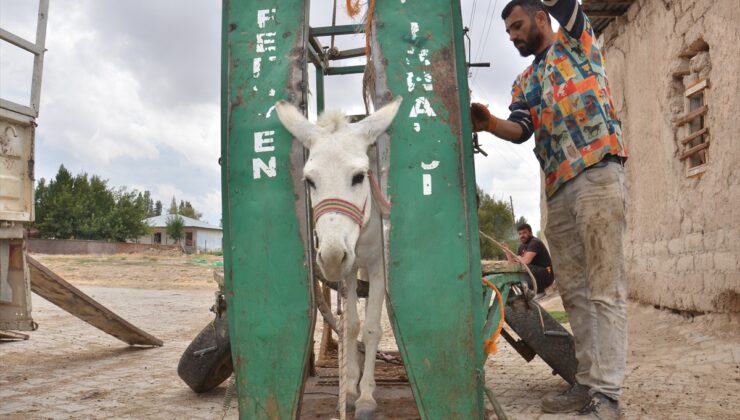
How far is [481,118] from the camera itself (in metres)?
3.50

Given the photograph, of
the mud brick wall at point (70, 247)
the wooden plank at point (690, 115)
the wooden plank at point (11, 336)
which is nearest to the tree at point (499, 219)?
the mud brick wall at point (70, 247)

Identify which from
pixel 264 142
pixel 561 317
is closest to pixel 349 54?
pixel 264 142

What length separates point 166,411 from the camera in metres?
4.00

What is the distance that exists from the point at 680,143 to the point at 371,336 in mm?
5915

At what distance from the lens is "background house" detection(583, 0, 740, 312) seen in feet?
21.1

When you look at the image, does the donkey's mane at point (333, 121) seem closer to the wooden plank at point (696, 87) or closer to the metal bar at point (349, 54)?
the metal bar at point (349, 54)

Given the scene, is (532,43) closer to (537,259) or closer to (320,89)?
(320,89)

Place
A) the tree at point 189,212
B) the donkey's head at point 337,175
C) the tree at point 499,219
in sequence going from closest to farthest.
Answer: the donkey's head at point 337,175, the tree at point 499,219, the tree at point 189,212

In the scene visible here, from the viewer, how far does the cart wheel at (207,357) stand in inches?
167

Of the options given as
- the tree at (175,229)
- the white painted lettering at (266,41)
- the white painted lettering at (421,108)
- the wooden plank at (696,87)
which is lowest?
the white painted lettering at (421,108)

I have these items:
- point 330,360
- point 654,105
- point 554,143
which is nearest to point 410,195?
point 554,143

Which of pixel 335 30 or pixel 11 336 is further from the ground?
pixel 335 30

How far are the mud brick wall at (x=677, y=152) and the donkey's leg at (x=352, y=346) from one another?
14.9ft

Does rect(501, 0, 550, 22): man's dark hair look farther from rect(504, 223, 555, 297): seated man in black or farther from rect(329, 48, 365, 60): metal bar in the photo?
rect(504, 223, 555, 297): seated man in black
